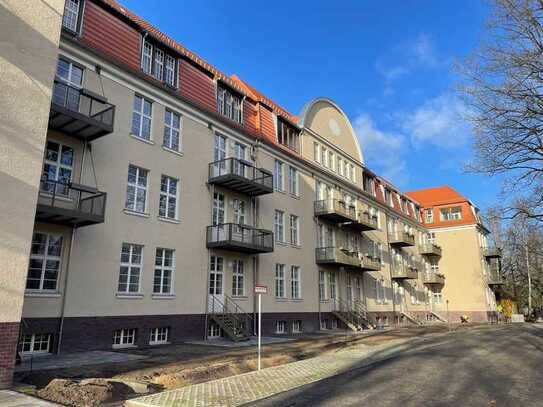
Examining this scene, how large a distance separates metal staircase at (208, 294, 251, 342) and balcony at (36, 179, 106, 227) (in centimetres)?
745

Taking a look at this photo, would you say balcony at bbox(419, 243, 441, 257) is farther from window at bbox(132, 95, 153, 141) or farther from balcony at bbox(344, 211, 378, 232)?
window at bbox(132, 95, 153, 141)

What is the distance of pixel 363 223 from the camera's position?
104 ft

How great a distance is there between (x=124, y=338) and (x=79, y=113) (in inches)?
327

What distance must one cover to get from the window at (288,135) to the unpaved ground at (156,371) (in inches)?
547

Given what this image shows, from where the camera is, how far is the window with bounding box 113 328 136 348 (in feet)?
51.1

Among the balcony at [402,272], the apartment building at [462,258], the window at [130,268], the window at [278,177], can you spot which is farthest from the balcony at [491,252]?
the window at [130,268]

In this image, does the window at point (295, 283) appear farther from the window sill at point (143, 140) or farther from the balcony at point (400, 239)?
the balcony at point (400, 239)

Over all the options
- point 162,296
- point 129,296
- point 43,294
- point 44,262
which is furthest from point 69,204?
point 162,296

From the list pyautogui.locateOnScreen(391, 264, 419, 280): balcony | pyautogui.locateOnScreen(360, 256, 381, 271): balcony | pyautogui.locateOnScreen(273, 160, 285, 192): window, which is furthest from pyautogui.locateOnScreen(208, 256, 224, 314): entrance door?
pyautogui.locateOnScreen(391, 264, 419, 280): balcony

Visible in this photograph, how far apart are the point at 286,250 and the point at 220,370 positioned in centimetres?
1424

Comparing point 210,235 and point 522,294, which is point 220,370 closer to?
point 210,235

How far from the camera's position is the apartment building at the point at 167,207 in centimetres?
1409

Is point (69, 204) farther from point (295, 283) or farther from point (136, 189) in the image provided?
point (295, 283)

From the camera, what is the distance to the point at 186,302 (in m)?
18.3
